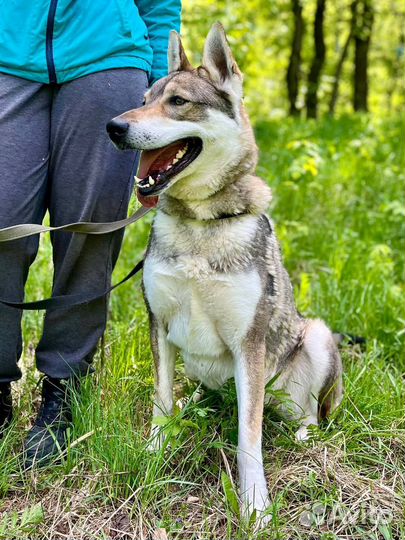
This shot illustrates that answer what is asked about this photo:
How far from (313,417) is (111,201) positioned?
1.32 m

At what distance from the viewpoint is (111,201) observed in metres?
2.53

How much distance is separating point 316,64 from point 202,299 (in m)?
13.6

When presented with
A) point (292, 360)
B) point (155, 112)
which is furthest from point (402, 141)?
point (155, 112)

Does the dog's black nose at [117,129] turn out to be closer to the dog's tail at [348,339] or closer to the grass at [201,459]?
the grass at [201,459]

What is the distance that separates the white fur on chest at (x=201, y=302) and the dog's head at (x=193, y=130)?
10.9 inches

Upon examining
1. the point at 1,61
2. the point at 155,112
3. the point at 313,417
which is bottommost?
the point at 313,417

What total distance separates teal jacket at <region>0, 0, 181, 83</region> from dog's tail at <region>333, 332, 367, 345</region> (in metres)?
1.80

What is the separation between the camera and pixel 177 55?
98.7 inches

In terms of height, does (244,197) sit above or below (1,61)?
below

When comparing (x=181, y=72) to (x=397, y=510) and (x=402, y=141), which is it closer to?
(x=397, y=510)

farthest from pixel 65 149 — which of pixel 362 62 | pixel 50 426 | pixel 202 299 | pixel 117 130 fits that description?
pixel 362 62

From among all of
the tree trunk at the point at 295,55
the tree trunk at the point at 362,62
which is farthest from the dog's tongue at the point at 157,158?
the tree trunk at the point at 295,55

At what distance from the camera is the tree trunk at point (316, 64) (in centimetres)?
1437

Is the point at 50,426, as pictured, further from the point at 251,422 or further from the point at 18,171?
the point at 18,171
